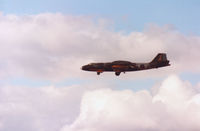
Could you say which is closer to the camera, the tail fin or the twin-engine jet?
the twin-engine jet

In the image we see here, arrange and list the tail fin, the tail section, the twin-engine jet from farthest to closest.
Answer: the tail fin
the tail section
the twin-engine jet

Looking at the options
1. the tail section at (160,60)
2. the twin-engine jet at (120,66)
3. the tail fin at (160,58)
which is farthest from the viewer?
the tail fin at (160,58)

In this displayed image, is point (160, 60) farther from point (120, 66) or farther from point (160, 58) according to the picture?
point (120, 66)

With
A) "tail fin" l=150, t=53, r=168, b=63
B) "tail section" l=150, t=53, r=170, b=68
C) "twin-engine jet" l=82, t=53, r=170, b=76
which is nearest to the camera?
"twin-engine jet" l=82, t=53, r=170, b=76

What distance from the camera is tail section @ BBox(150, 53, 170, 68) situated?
137m

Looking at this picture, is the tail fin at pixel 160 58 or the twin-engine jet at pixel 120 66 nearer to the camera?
the twin-engine jet at pixel 120 66

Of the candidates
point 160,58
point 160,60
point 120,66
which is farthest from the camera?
point 160,58

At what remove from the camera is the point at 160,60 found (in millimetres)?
138500

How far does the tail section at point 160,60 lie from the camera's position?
137425 millimetres

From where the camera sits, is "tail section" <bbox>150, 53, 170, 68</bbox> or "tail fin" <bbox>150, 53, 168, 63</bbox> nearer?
"tail section" <bbox>150, 53, 170, 68</bbox>

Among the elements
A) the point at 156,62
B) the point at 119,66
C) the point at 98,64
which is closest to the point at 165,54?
the point at 156,62

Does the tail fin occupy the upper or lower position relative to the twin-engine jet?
upper

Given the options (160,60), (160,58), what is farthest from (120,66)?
(160,58)

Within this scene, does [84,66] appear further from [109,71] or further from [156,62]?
[156,62]
